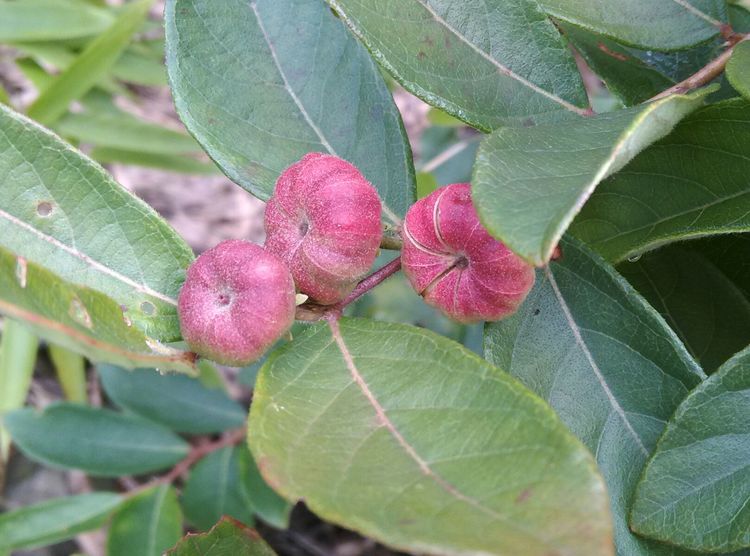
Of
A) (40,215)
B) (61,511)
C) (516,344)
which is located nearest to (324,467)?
(516,344)

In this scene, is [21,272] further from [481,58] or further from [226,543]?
[481,58]

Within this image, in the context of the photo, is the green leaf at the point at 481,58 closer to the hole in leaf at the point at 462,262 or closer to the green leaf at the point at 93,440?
the hole in leaf at the point at 462,262

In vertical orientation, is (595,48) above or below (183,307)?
above

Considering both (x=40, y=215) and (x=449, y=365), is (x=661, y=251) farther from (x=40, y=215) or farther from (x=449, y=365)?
(x=40, y=215)

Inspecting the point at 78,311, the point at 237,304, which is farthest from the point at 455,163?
the point at 78,311

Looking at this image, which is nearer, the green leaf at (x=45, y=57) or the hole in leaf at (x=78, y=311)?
the hole in leaf at (x=78, y=311)

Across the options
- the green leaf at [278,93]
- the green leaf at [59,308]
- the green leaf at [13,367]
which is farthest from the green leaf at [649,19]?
the green leaf at [13,367]

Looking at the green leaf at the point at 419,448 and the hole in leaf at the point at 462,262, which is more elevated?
the hole in leaf at the point at 462,262
